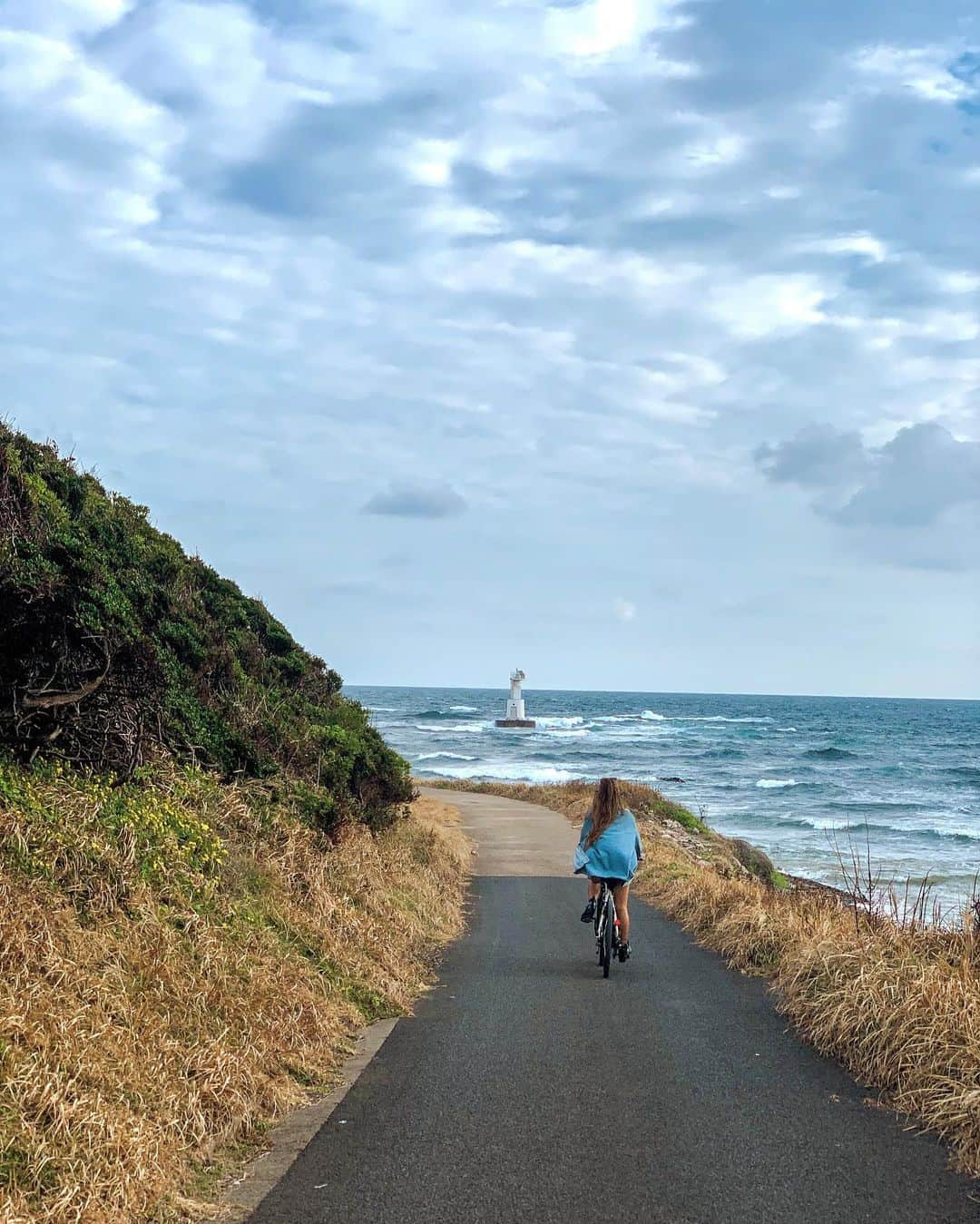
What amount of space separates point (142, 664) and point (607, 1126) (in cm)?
530

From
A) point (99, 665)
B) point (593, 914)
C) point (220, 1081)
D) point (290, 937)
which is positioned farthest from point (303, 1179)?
point (593, 914)

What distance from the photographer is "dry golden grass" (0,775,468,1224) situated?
14.5ft

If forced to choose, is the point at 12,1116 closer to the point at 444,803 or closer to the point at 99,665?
the point at 99,665

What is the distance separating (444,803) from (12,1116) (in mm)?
26052

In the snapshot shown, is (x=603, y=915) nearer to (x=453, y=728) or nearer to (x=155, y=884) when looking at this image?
(x=155, y=884)

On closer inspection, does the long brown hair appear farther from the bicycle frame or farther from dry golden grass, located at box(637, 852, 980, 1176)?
dry golden grass, located at box(637, 852, 980, 1176)

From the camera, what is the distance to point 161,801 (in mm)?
8523

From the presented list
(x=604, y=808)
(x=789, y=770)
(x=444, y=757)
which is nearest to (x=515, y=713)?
(x=444, y=757)

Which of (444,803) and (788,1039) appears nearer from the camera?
(788,1039)

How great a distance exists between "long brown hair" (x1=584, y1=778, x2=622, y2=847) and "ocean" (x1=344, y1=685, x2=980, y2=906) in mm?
2271


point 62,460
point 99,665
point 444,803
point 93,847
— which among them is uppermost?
point 62,460

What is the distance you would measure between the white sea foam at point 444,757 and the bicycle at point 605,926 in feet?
170

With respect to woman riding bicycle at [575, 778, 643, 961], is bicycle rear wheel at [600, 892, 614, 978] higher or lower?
lower

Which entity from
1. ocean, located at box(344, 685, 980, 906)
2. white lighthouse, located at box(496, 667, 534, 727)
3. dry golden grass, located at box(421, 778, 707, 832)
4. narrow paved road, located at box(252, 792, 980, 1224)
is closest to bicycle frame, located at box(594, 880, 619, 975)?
narrow paved road, located at box(252, 792, 980, 1224)
